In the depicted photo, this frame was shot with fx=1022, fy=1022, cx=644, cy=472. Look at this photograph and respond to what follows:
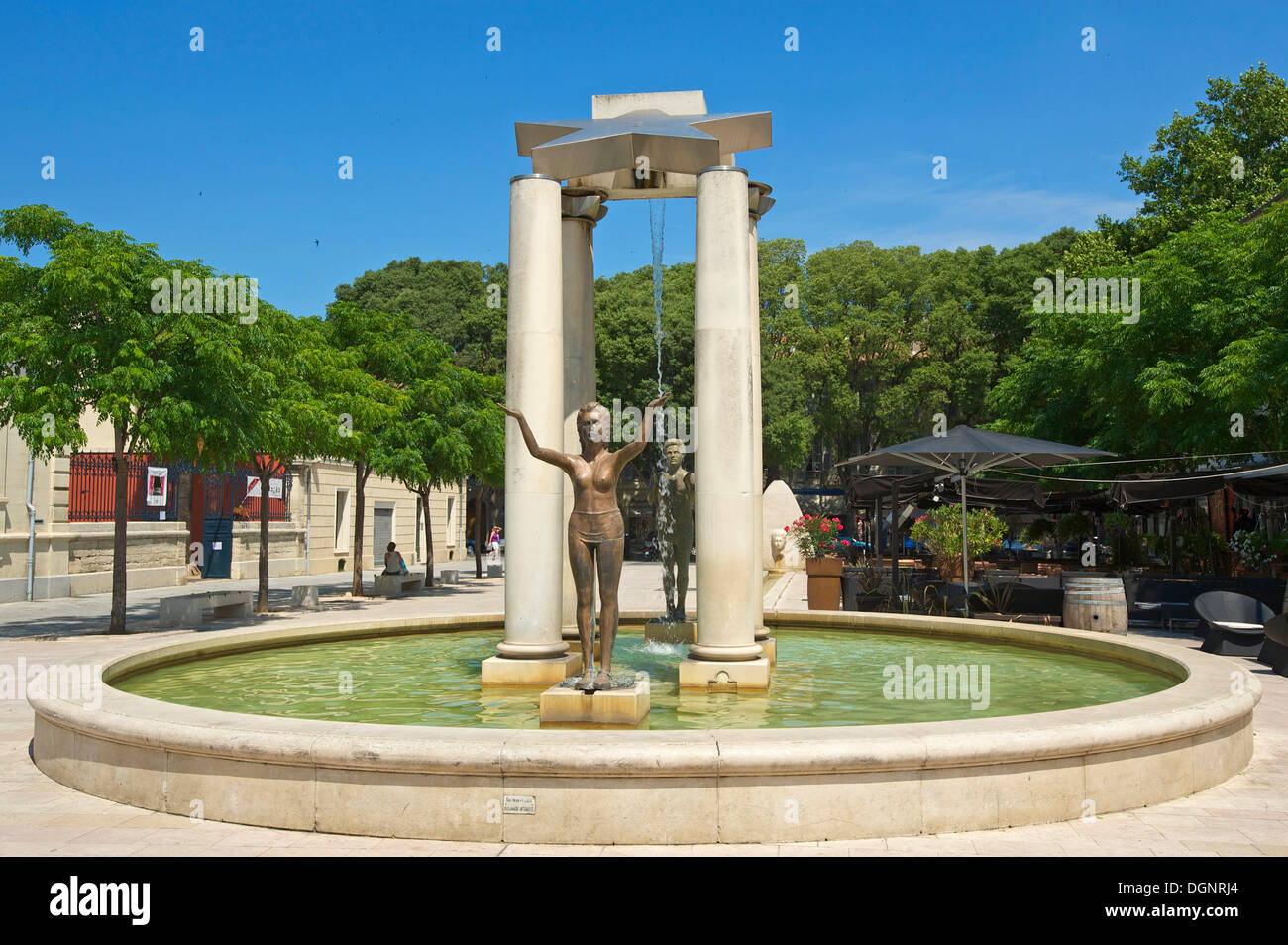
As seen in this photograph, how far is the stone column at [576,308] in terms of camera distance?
11430mm

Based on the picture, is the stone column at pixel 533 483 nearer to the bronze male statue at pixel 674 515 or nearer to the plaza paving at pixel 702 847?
the bronze male statue at pixel 674 515

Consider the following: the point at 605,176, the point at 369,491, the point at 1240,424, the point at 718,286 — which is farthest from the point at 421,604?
the point at 369,491

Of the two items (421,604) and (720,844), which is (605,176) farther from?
(421,604)

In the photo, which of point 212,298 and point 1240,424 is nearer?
point 212,298

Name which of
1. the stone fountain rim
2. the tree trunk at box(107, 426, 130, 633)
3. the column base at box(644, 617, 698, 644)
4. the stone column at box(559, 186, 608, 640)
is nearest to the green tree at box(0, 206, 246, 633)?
the tree trunk at box(107, 426, 130, 633)

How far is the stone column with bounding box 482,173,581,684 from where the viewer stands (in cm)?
986

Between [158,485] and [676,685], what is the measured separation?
25093 mm

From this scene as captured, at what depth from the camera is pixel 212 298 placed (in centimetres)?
1831

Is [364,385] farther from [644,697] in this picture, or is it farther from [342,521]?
[342,521]

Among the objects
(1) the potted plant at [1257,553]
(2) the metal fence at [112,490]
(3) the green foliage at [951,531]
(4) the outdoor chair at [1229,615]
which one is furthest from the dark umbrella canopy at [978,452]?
(2) the metal fence at [112,490]

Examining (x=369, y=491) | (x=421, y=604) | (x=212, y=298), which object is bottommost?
(x=421, y=604)

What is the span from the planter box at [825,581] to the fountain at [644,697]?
273 cm

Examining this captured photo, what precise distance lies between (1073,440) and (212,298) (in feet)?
72.6
